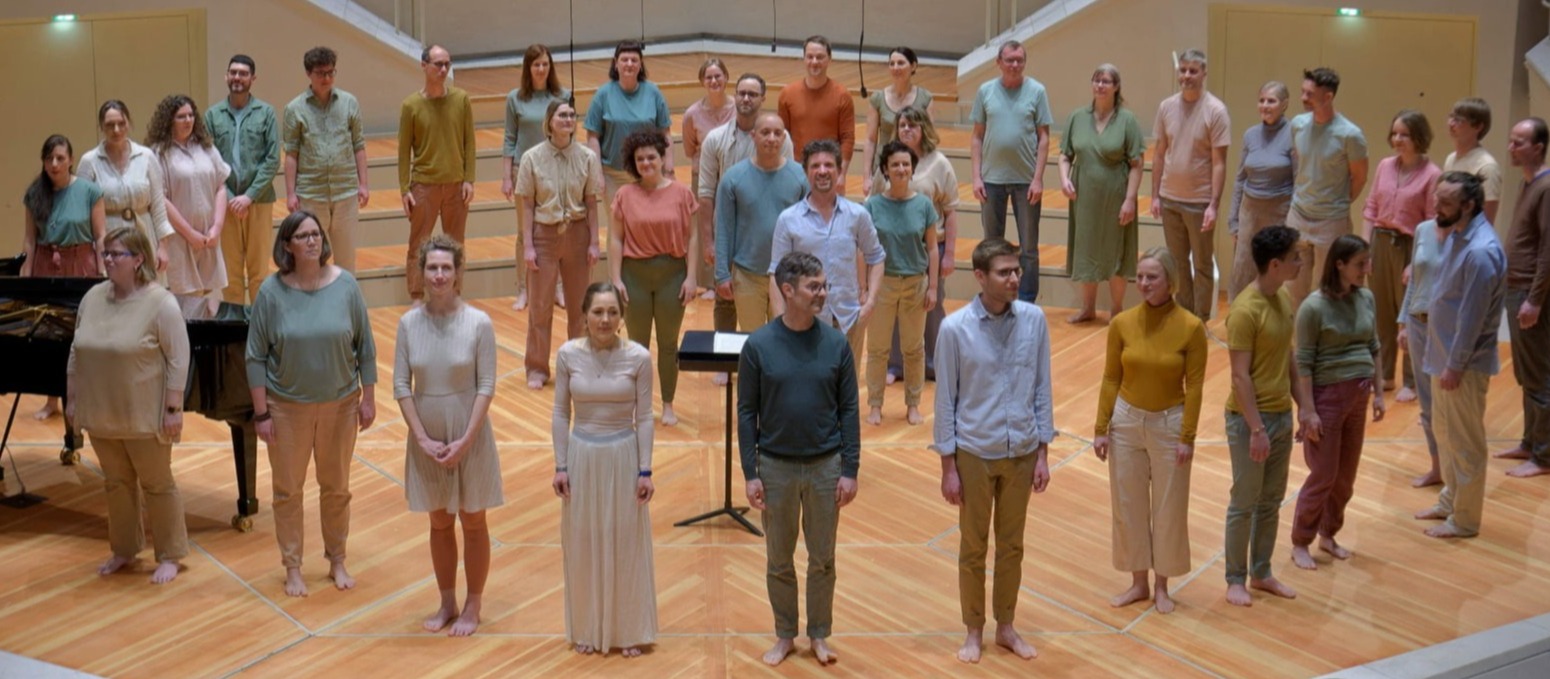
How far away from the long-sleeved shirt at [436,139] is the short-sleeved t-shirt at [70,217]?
1798 millimetres

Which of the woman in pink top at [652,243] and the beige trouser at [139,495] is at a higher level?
the woman in pink top at [652,243]

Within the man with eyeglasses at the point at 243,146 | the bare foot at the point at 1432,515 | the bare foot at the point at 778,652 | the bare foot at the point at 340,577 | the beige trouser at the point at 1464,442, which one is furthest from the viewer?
the man with eyeglasses at the point at 243,146

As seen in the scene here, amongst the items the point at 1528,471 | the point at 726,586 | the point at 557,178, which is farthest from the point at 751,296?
the point at 1528,471

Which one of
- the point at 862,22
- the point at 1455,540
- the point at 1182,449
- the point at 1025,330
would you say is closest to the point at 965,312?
Answer: the point at 1025,330

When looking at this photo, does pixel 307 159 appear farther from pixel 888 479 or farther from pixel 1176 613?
pixel 1176 613

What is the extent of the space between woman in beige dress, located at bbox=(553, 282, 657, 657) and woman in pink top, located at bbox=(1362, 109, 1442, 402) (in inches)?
157

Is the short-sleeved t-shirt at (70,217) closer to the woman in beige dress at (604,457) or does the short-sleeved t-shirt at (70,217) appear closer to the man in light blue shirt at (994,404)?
the woman in beige dress at (604,457)

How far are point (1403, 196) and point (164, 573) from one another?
566cm

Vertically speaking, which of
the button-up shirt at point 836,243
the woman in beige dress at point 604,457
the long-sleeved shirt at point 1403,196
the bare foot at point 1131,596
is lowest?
the bare foot at point 1131,596

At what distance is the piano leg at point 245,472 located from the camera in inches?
273

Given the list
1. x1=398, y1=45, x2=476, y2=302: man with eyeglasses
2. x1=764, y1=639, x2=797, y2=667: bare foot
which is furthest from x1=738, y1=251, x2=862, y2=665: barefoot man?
x1=398, y1=45, x2=476, y2=302: man with eyeglasses

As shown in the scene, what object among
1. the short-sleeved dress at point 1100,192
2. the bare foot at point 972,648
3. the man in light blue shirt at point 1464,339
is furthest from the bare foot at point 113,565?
the short-sleeved dress at point 1100,192

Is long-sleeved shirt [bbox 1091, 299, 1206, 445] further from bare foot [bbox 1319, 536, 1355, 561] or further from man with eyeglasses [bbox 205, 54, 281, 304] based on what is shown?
man with eyeglasses [bbox 205, 54, 281, 304]

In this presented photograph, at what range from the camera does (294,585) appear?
6492mm
